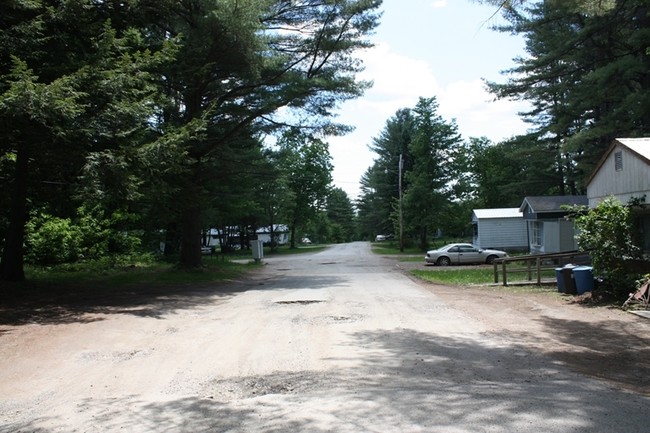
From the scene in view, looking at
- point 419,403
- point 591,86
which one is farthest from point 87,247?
point 591,86

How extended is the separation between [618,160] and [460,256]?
1358 centimetres

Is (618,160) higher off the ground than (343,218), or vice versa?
(343,218)

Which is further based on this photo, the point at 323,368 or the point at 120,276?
the point at 120,276

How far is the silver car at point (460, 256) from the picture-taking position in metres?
30.8

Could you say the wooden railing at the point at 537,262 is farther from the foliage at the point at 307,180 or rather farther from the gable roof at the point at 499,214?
the foliage at the point at 307,180

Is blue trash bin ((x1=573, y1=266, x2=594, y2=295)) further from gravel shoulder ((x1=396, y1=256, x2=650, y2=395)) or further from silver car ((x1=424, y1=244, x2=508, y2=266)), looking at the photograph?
silver car ((x1=424, y1=244, x2=508, y2=266))

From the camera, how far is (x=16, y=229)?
14.7 m

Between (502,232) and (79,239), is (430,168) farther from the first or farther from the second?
(79,239)

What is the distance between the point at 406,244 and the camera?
6097 cm

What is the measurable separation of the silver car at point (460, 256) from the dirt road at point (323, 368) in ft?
56.8

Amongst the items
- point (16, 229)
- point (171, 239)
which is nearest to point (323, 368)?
point (16, 229)

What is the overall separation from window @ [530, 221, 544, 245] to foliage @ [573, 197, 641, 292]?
1677 cm

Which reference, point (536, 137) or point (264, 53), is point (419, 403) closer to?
point (264, 53)

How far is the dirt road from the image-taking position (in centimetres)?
473
